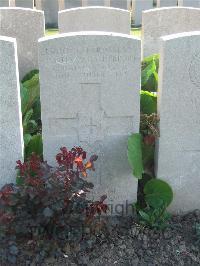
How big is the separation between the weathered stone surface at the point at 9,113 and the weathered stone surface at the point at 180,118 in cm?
104

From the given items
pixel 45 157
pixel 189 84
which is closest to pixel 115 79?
pixel 189 84

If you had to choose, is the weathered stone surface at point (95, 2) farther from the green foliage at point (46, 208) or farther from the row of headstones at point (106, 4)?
the green foliage at point (46, 208)

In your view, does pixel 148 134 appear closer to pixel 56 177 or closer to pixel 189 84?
pixel 189 84

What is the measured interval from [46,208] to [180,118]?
3.96 feet

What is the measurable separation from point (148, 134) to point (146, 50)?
2.59m

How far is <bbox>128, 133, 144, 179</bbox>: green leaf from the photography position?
3234 mm

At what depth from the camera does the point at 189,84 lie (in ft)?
10.6

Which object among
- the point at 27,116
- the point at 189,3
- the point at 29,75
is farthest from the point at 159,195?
the point at 189,3

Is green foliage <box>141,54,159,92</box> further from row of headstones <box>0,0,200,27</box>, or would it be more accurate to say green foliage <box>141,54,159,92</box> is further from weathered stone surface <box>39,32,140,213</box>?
row of headstones <box>0,0,200,27</box>

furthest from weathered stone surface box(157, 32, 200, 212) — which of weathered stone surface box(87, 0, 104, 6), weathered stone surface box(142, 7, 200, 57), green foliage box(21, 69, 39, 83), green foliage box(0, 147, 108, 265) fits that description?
weathered stone surface box(87, 0, 104, 6)

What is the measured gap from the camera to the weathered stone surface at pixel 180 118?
3115 millimetres

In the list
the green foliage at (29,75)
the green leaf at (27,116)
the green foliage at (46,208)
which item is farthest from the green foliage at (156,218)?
the green foliage at (29,75)

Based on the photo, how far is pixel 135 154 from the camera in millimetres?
3279

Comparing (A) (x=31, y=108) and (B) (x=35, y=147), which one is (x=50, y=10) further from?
(B) (x=35, y=147)
